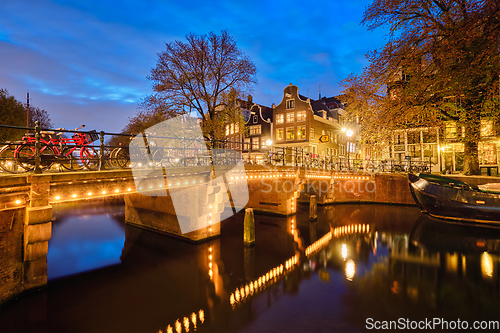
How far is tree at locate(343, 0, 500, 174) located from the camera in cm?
1151

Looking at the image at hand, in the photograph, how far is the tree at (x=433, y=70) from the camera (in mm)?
11508

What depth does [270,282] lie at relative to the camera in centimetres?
898

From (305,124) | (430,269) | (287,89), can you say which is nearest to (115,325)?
(430,269)

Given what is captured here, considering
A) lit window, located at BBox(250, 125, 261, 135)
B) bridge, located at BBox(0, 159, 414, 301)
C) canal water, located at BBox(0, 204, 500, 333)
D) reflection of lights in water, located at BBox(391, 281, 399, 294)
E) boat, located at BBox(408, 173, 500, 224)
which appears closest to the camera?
bridge, located at BBox(0, 159, 414, 301)

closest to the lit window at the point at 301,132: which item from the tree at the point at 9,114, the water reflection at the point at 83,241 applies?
the water reflection at the point at 83,241

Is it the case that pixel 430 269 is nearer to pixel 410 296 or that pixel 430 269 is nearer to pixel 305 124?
pixel 410 296

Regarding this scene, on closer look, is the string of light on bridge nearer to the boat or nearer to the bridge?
the bridge

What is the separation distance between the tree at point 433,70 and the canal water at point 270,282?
24.6ft

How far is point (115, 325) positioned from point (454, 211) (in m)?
20.4

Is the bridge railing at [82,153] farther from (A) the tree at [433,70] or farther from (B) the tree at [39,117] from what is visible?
(B) the tree at [39,117]

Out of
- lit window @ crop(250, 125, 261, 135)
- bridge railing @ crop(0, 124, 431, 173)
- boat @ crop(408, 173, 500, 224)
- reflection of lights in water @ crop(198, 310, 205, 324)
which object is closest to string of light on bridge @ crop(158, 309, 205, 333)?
reflection of lights in water @ crop(198, 310, 205, 324)

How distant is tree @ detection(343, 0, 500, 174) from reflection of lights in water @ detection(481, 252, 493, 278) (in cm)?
657

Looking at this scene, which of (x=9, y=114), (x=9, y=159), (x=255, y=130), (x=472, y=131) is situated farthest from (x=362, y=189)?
(x=9, y=114)

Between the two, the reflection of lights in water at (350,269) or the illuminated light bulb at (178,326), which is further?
the reflection of lights in water at (350,269)
